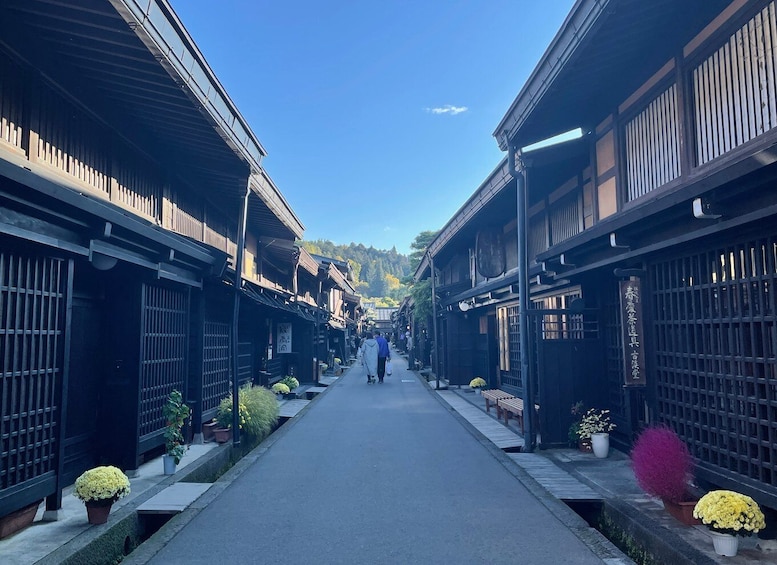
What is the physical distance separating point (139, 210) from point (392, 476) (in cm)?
586

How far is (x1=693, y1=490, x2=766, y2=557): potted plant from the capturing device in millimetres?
4641

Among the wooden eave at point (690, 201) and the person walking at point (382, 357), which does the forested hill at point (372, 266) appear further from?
the wooden eave at point (690, 201)

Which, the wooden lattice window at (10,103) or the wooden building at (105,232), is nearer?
the wooden building at (105,232)

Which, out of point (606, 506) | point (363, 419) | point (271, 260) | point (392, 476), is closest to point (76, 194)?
point (392, 476)

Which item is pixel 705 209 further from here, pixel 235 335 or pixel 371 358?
pixel 371 358

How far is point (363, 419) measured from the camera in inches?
552

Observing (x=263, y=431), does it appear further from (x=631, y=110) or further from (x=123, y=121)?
(x=631, y=110)

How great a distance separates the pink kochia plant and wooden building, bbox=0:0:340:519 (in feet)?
20.3

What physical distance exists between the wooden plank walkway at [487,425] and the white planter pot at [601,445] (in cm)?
146

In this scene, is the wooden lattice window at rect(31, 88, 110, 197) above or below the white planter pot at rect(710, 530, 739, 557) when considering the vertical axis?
above

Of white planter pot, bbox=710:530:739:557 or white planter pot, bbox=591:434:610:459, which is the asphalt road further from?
white planter pot, bbox=591:434:610:459

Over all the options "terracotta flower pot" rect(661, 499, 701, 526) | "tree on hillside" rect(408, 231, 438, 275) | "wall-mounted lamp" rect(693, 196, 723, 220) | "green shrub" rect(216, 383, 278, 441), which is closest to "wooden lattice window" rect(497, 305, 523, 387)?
"green shrub" rect(216, 383, 278, 441)

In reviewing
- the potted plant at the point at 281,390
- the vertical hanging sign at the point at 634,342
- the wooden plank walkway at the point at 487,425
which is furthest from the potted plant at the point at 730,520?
the potted plant at the point at 281,390

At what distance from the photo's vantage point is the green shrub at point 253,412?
1086 centimetres
